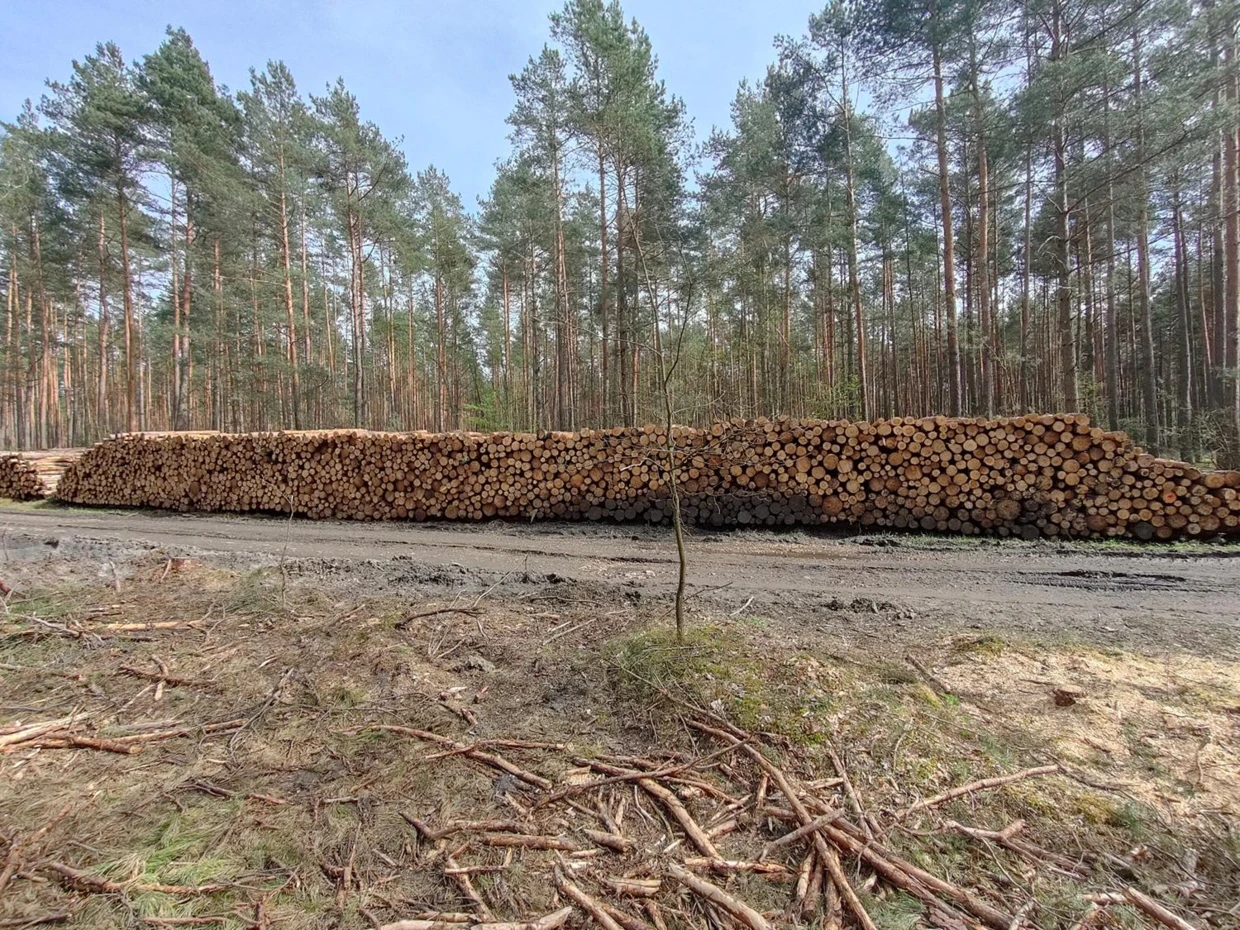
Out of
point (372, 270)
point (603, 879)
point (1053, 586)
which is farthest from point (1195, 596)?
point (372, 270)

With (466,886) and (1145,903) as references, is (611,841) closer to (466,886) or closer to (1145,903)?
(466,886)

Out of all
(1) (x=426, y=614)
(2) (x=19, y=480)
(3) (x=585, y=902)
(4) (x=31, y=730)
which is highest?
(2) (x=19, y=480)

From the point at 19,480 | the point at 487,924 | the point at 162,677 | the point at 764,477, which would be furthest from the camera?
the point at 19,480

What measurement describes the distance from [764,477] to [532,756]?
6341mm

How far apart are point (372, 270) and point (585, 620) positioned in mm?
28015

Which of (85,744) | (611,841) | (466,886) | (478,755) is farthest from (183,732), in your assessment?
(611,841)

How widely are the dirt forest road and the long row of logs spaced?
1.64 feet

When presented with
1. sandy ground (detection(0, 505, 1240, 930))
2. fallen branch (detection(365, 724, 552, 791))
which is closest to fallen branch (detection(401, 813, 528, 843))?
sandy ground (detection(0, 505, 1240, 930))

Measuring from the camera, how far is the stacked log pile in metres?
13.8

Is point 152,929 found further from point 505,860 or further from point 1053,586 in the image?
point 1053,586

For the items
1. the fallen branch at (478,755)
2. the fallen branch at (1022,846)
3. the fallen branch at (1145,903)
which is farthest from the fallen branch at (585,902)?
the fallen branch at (1145,903)

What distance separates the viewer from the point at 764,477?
8.00 meters

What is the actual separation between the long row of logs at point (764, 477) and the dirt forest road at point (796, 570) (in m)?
0.50

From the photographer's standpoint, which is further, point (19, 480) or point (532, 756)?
point (19, 480)
